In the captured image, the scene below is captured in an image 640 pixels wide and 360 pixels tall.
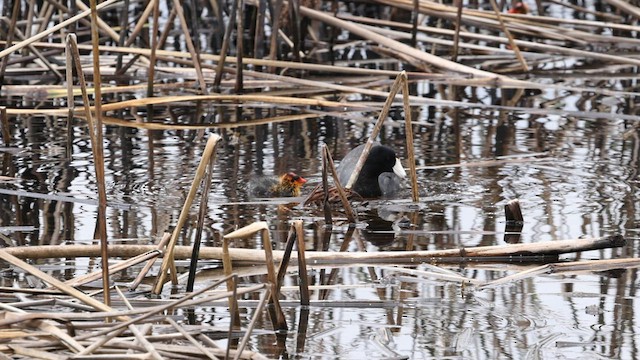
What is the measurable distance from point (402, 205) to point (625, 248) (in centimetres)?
125

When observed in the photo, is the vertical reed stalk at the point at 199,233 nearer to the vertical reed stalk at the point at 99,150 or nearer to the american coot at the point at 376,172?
the vertical reed stalk at the point at 99,150

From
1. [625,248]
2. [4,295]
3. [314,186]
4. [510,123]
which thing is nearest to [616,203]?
[625,248]

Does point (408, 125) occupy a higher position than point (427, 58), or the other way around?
point (427, 58)

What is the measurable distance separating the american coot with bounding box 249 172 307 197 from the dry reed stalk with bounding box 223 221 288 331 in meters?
1.93

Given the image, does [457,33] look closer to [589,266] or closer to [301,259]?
[589,266]

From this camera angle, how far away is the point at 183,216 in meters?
3.59

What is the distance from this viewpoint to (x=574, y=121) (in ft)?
23.1

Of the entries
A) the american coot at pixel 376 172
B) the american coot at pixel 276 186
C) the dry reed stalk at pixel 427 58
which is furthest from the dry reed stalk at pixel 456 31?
the american coot at pixel 276 186

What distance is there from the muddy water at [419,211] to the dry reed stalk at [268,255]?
0.05 m

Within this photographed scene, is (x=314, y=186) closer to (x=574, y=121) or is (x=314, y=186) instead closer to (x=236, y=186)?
(x=236, y=186)

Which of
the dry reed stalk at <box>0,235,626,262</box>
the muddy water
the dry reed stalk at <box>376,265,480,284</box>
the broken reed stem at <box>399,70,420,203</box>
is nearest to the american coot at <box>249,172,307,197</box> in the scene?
the muddy water

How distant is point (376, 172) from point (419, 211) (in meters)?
0.69

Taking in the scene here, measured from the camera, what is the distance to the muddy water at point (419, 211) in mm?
3447

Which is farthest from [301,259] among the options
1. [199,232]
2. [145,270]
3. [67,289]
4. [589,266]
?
[589,266]
